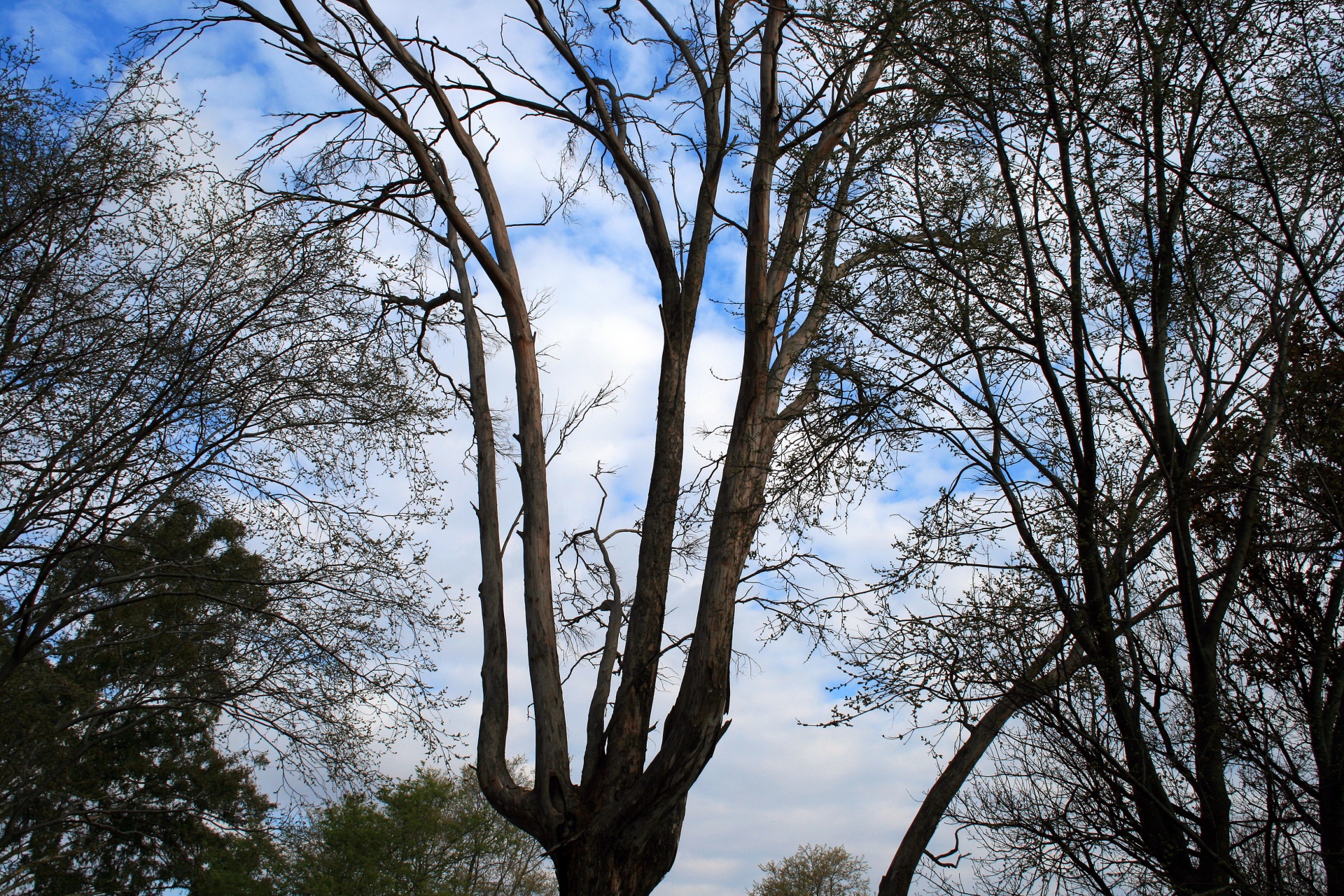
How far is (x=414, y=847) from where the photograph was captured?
20109mm

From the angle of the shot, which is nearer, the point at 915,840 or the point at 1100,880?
the point at 1100,880

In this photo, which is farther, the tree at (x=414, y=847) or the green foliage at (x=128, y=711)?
the tree at (x=414, y=847)

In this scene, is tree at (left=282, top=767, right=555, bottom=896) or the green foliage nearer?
the green foliage

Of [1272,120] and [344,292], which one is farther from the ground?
[344,292]

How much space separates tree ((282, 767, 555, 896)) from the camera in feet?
63.1

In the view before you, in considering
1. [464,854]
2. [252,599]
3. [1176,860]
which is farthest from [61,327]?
[464,854]

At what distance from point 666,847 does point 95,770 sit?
1269cm

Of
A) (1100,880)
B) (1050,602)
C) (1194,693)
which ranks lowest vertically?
(1100,880)

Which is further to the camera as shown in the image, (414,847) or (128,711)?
(414,847)

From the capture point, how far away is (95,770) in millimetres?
13578

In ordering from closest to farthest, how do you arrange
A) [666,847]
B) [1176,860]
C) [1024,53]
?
1. [1176,860]
2. [1024,53]
3. [666,847]

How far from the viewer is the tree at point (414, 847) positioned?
19234 mm

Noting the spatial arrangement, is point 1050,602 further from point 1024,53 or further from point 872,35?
point 872,35

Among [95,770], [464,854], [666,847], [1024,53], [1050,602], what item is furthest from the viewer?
[464,854]
